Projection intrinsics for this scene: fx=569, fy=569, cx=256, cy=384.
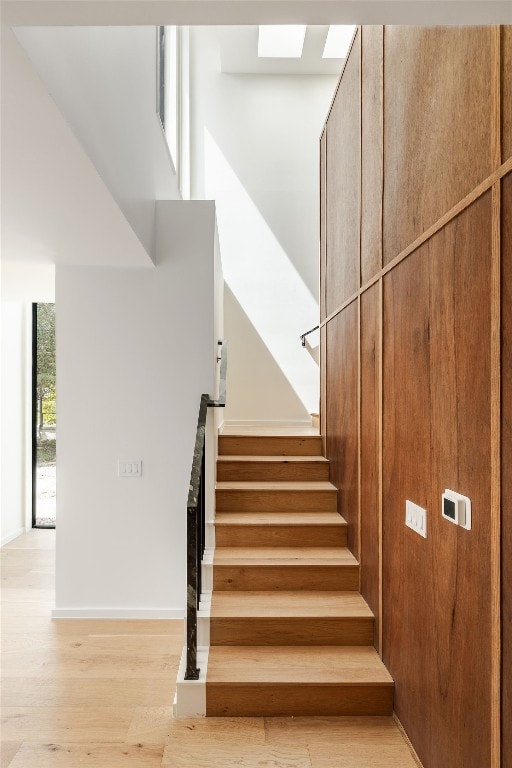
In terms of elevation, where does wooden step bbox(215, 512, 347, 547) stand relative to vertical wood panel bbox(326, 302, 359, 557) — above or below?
below

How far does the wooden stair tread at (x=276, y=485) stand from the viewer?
3.74 m

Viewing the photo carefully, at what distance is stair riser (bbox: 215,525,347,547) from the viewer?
135 inches

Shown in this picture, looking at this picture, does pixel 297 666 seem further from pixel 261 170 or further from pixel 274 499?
pixel 261 170

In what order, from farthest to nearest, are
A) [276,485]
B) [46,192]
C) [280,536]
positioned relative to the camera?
[276,485] → [280,536] → [46,192]

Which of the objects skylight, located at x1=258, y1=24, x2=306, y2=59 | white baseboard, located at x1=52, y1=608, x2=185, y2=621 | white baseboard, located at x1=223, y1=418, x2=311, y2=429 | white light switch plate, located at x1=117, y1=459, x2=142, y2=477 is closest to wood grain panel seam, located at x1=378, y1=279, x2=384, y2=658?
white baseboard, located at x1=52, y1=608, x2=185, y2=621

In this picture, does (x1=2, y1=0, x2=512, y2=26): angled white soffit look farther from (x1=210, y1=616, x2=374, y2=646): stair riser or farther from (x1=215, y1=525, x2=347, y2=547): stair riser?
(x1=215, y1=525, x2=347, y2=547): stair riser

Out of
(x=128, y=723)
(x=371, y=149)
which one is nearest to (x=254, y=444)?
(x=128, y=723)

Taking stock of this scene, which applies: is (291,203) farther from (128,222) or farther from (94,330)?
(128,222)

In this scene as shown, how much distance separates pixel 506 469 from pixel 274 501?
2.41 meters

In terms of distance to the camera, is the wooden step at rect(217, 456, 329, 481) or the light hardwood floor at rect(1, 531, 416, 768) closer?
the light hardwood floor at rect(1, 531, 416, 768)

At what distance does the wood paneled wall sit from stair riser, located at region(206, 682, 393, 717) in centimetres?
19

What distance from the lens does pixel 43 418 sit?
646 centimetres

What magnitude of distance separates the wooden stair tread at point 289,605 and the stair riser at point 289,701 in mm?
372

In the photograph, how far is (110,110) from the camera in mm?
2516
